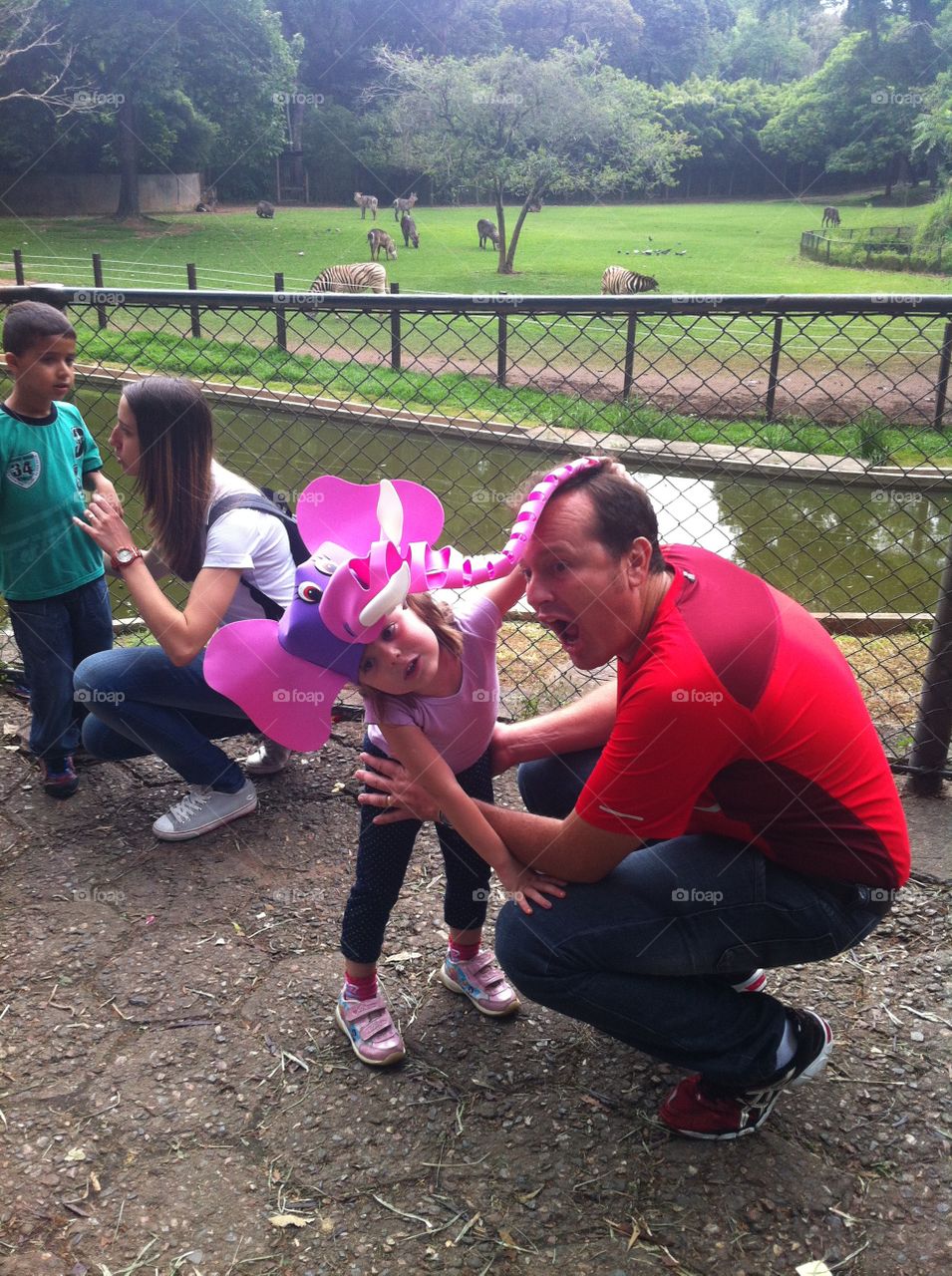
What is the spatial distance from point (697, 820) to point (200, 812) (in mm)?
1501

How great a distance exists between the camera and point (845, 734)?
65.4 inches

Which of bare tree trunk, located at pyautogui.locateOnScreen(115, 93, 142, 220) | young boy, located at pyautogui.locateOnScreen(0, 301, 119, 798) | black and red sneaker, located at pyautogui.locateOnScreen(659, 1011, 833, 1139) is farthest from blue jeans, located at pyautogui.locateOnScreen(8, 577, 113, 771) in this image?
bare tree trunk, located at pyautogui.locateOnScreen(115, 93, 142, 220)

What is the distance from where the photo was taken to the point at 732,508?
7281 mm

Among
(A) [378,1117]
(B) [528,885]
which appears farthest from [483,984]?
(B) [528,885]

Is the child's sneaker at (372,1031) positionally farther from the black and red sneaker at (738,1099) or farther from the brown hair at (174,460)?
the brown hair at (174,460)

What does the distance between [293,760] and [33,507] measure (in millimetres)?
1021

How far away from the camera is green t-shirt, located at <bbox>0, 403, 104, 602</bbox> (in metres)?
2.84

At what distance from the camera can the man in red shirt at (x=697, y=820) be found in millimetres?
1585

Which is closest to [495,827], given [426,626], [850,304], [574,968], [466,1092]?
[574,968]

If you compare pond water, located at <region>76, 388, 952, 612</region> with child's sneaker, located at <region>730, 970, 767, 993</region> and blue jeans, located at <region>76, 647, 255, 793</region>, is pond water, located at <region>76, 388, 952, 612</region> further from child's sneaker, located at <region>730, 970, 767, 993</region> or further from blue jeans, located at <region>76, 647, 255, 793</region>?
child's sneaker, located at <region>730, 970, 767, 993</region>

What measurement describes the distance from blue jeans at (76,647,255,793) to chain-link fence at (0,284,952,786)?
3.23 feet

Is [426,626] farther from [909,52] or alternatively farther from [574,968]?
[909,52]

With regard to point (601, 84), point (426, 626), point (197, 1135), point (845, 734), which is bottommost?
point (197, 1135)

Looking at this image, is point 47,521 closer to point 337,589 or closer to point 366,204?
point 337,589
